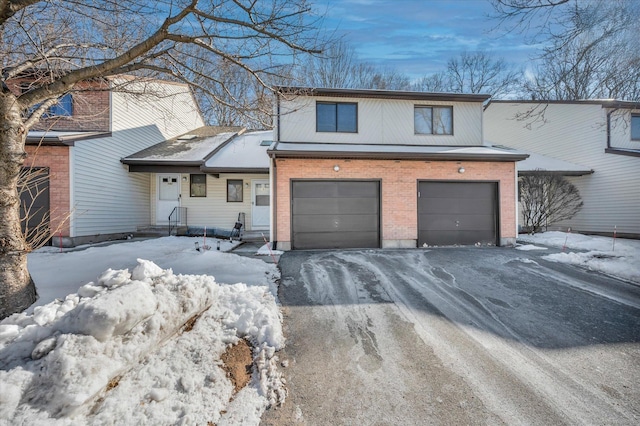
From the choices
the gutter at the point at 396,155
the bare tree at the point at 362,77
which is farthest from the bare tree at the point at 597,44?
the bare tree at the point at 362,77

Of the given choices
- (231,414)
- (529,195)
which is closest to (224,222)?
(231,414)

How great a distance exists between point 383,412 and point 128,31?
5.88 metres

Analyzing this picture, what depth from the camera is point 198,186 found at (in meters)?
12.1

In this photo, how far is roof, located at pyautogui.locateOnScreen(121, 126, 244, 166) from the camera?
10.8 m

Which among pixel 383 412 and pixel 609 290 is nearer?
pixel 383 412

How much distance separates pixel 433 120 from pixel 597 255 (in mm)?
6079

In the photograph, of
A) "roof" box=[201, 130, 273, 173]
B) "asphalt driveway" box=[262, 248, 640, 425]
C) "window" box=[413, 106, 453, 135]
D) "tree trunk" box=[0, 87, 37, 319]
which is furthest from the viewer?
"roof" box=[201, 130, 273, 173]

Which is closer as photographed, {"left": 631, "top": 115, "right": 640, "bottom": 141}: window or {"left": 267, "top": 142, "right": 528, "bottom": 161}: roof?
{"left": 267, "top": 142, "right": 528, "bottom": 161}: roof

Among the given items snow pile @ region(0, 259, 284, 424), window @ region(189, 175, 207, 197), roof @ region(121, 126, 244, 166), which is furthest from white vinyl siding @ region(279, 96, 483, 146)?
snow pile @ region(0, 259, 284, 424)

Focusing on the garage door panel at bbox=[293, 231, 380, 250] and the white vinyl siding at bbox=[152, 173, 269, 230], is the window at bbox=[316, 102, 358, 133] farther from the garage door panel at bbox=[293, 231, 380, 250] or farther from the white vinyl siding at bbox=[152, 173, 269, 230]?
the white vinyl siding at bbox=[152, 173, 269, 230]

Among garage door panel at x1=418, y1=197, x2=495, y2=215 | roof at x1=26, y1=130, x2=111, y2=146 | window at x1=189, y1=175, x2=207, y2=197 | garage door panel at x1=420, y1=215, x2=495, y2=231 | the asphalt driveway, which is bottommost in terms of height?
the asphalt driveway

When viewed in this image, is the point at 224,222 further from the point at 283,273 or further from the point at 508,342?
the point at 508,342

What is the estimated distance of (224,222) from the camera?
12.1 metres

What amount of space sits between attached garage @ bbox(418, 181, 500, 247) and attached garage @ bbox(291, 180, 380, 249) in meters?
1.54
